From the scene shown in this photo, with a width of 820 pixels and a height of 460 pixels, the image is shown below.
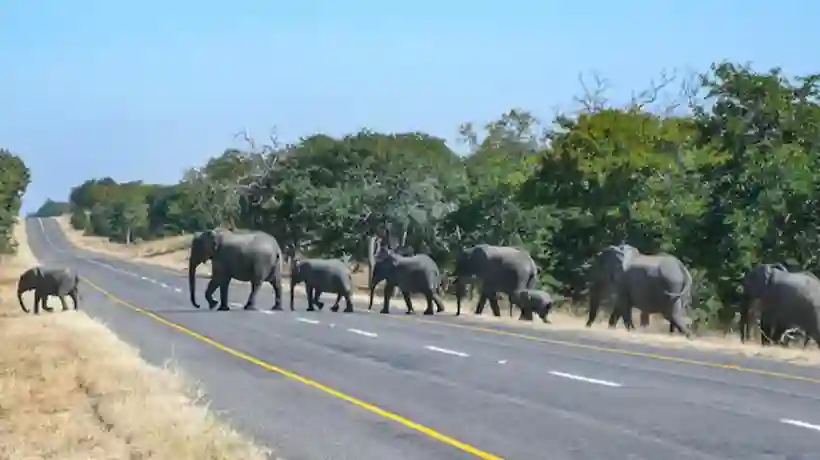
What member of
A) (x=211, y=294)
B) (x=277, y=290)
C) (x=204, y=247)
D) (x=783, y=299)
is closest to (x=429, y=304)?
(x=277, y=290)

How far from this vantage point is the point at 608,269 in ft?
118

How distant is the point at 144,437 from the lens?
14.0 metres

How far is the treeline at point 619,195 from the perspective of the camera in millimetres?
41500

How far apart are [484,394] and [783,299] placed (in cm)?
1474

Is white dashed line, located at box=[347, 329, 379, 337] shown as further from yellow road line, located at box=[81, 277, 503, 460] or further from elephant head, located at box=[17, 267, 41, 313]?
elephant head, located at box=[17, 267, 41, 313]

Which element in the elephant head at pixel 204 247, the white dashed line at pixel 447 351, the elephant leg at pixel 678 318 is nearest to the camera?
the white dashed line at pixel 447 351

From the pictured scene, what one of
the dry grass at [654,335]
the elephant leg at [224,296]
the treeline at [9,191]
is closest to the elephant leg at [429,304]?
the dry grass at [654,335]

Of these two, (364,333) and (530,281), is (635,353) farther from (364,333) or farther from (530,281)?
(530,281)

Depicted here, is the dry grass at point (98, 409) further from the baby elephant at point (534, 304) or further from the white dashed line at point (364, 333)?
the baby elephant at point (534, 304)

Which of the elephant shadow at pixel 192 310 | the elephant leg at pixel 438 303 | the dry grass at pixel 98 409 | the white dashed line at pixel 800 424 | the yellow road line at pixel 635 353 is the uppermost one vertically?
the elephant leg at pixel 438 303

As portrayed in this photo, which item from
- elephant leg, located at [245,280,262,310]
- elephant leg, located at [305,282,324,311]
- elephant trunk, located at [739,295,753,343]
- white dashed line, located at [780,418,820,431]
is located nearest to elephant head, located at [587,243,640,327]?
elephant trunk, located at [739,295,753,343]

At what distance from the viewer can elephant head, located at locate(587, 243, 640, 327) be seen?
35.6 metres

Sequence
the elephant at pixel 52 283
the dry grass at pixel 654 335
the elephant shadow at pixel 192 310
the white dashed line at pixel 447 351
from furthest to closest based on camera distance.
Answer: the elephant at pixel 52 283
the elephant shadow at pixel 192 310
the white dashed line at pixel 447 351
the dry grass at pixel 654 335

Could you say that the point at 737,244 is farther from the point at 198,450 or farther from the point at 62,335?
the point at 198,450
